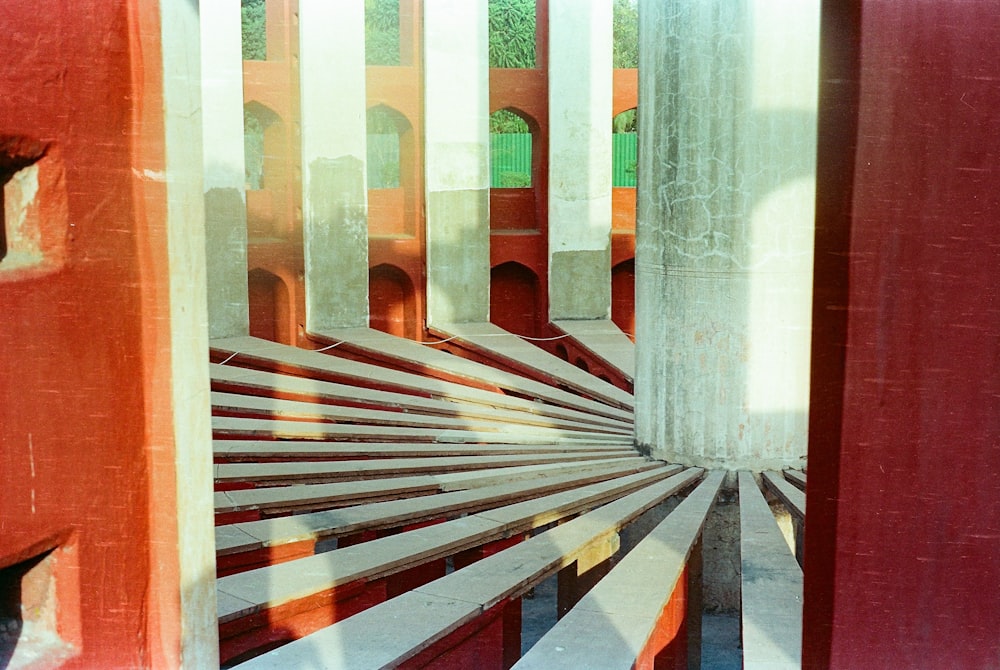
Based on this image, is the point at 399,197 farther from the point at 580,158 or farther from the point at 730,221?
the point at 730,221

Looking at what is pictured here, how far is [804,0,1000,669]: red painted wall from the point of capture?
295 centimetres

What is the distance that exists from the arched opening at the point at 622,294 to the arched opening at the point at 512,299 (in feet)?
2.94

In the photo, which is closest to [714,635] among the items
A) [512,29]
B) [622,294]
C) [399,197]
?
[622,294]

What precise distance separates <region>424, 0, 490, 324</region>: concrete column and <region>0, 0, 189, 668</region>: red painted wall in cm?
847

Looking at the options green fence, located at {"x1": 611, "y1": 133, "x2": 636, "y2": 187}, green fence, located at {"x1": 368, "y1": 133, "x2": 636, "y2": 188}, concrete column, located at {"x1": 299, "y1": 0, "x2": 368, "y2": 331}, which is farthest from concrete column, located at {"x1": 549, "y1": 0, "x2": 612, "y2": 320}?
green fence, located at {"x1": 611, "y1": 133, "x2": 636, "y2": 187}

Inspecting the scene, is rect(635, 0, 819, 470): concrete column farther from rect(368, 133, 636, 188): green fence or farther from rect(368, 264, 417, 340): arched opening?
rect(368, 133, 636, 188): green fence

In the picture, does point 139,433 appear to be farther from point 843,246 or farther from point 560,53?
point 560,53

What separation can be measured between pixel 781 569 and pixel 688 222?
7.18 ft

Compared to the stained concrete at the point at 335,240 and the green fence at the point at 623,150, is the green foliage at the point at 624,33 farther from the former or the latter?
the stained concrete at the point at 335,240

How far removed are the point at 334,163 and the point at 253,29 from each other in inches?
584

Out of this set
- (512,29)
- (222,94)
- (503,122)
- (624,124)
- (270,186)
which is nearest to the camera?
(222,94)

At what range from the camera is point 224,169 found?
10508 mm

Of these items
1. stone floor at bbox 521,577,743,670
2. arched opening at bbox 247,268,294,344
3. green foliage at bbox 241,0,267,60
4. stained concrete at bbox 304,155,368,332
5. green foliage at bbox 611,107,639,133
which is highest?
green foliage at bbox 241,0,267,60

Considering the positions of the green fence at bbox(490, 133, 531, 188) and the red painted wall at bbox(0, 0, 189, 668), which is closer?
the red painted wall at bbox(0, 0, 189, 668)
